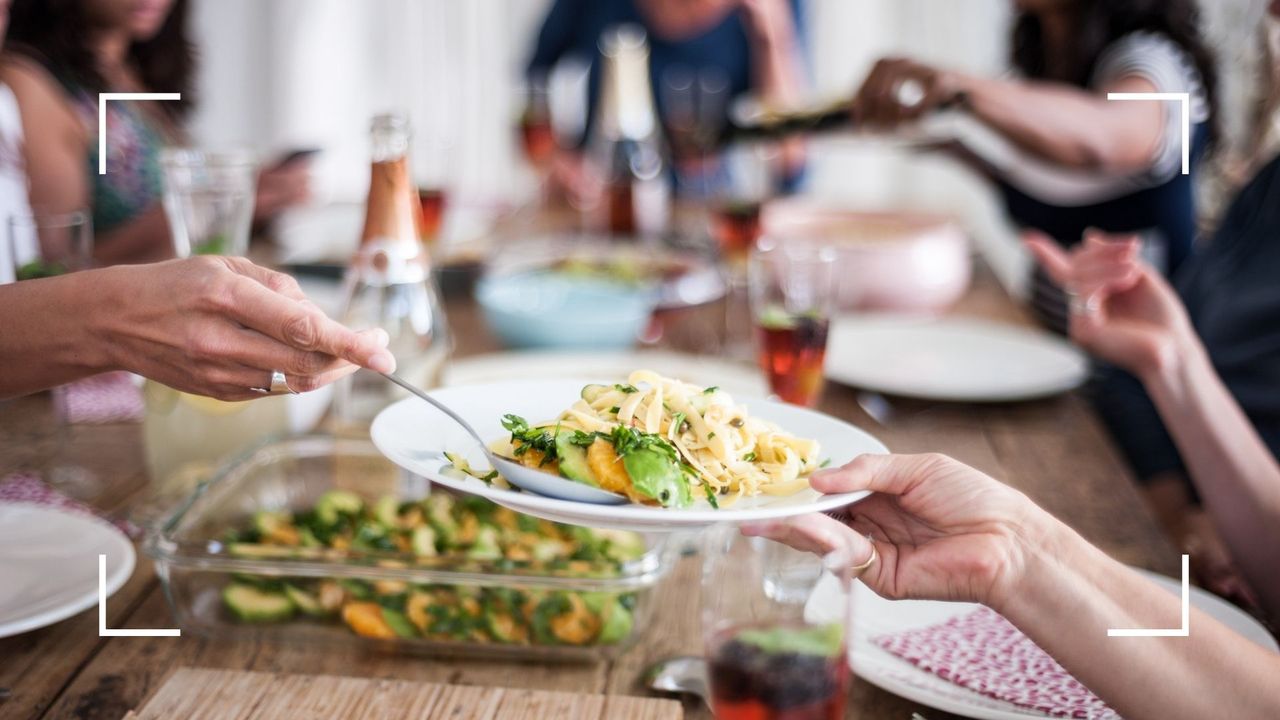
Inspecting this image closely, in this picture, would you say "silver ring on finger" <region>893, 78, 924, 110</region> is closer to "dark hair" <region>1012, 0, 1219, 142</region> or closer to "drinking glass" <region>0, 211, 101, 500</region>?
"dark hair" <region>1012, 0, 1219, 142</region>

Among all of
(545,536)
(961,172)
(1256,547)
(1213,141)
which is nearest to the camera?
(545,536)


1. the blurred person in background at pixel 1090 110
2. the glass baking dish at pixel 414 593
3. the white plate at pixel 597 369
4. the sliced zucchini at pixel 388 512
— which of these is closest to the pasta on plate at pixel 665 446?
the glass baking dish at pixel 414 593

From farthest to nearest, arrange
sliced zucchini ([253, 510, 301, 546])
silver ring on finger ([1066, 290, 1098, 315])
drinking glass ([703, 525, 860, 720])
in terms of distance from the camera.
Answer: silver ring on finger ([1066, 290, 1098, 315]) < sliced zucchini ([253, 510, 301, 546]) < drinking glass ([703, 525, 860, 720])

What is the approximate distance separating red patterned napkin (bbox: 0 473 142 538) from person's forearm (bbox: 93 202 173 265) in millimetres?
1049

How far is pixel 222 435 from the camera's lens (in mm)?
1410

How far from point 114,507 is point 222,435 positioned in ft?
0.49

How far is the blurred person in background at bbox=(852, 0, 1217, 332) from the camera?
2.26 metres

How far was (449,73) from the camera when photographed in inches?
220

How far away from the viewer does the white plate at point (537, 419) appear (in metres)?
0.75

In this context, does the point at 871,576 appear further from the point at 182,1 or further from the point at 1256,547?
the point at 182,1

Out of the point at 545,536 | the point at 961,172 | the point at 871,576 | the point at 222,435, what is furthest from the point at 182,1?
the point at 961,172

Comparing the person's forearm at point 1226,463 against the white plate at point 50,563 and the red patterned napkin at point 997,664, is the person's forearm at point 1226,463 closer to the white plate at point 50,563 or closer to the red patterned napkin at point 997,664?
the red patterned napkin at point 997,664

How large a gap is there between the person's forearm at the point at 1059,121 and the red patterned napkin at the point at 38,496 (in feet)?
5.62

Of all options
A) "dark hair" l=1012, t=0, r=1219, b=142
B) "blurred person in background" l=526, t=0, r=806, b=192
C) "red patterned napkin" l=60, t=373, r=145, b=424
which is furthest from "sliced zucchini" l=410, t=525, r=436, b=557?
"blurred person in background" l=526, t=0, r=806, b=192
